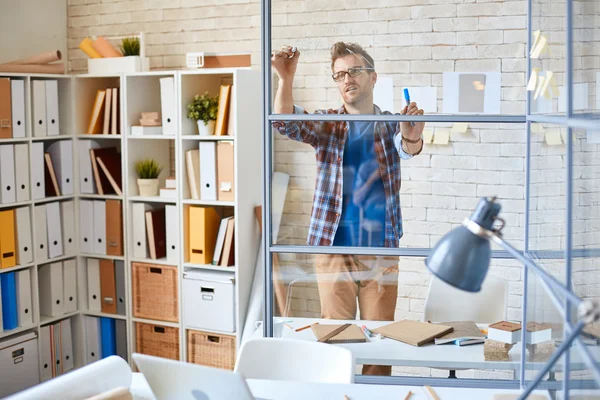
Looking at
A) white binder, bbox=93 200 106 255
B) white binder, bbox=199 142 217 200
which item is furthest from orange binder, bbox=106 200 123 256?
white binder, bbox=199 142 217 200

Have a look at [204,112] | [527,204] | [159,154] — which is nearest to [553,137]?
[527,204]

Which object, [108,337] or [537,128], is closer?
[537,128]

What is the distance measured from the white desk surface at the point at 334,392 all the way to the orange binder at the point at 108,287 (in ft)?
7.69

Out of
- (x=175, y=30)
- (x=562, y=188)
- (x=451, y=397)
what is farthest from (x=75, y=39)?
(x=562, y=188)

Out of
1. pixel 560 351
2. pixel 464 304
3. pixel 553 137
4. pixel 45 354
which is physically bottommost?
pixel 45 354

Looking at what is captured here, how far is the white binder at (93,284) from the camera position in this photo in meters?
4.93

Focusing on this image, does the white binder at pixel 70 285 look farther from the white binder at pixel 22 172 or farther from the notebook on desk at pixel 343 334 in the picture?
the notebook on desk at pixel 343 334

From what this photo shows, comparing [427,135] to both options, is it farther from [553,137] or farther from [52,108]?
[52,108]

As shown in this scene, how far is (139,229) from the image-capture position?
4.73m

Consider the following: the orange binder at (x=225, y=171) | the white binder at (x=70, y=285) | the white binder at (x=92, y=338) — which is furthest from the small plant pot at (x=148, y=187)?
the white binder at (x=92, y=338)

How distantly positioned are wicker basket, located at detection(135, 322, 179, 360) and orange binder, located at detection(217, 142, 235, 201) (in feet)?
3.02

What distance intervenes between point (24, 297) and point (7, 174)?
73cm

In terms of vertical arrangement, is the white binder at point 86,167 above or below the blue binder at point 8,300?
above

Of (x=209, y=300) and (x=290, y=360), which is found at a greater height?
(x=290, y=360)
